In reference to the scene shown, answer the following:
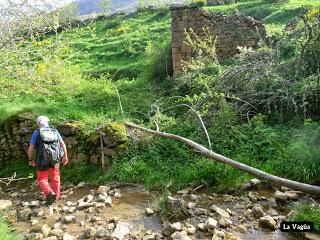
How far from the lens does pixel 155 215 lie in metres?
6.21

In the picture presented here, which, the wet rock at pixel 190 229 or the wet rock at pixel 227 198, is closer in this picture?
the wet rock at pixel 190 229

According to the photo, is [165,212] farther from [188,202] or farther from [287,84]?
[287,84]

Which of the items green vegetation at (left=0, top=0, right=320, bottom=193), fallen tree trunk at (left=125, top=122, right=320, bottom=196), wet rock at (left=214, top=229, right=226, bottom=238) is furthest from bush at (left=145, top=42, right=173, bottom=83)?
wet rock at (left=214, top=229, right=226, bottom=238)

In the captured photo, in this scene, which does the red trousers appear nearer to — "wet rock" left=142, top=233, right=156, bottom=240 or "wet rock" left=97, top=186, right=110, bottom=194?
"wet rock" left=97, top=186, right=110, bottom=194

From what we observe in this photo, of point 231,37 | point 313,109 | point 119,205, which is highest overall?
point 231,37

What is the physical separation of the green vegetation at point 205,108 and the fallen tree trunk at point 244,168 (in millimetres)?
299

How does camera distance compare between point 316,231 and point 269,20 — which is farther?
point 269,20

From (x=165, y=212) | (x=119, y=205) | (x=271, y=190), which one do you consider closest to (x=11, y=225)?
(x=119, y=205)

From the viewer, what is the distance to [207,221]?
18.1 ft

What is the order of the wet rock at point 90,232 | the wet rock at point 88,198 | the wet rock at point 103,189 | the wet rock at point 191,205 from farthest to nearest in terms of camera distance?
the wet rock at point 103,189 < the wet rock at point 88,198 < the wet rock at point 191,205 < the wet rock at point 90,232

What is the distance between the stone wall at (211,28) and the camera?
38.8ft

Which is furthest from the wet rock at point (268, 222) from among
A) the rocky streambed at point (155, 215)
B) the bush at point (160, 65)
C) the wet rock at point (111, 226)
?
the bush at point (160, 65)

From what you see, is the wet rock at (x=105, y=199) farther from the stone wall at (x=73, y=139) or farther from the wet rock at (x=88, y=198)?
the stone wall at (x=73, y=139)

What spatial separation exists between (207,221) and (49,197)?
285 cm
